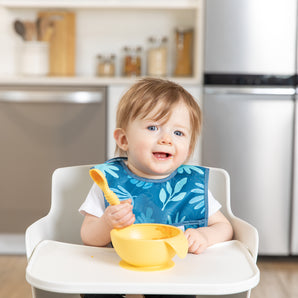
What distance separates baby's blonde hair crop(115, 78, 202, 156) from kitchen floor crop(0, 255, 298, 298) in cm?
120

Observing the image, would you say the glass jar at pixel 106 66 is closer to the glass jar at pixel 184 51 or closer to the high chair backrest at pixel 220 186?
the glass jar at pixel 184 51

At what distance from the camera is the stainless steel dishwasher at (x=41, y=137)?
262 cm

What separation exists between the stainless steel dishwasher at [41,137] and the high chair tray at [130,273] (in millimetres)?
1600

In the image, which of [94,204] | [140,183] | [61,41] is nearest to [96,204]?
[94,204]

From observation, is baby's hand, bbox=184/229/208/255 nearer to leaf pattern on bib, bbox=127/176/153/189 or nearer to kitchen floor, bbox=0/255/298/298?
leaf pattern on bib, bbox=127/176/153/189

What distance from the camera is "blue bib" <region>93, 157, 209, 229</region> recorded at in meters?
1.23

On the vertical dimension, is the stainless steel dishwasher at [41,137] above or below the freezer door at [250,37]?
below

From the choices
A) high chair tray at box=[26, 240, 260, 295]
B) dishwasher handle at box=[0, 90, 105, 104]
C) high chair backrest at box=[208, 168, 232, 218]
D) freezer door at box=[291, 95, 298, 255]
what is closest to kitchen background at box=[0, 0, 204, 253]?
dishwasher handle at box=[0, 90, 105, 104]

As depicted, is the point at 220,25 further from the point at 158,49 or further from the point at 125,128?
the point at 125,128

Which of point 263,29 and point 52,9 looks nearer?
point 263,29

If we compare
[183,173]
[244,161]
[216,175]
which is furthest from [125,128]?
[244,161]

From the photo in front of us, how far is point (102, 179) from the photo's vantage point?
97 cm

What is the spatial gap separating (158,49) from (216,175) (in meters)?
1.72

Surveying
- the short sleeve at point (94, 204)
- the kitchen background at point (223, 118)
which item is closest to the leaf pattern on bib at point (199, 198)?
the short sleeve at point (94, 204)
